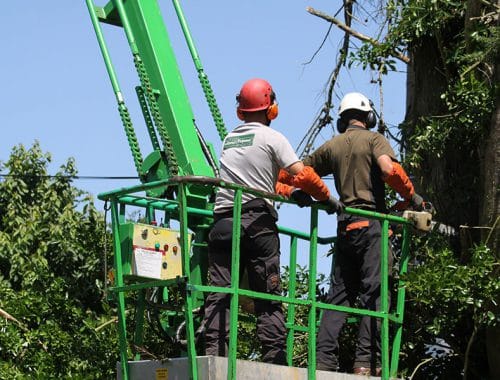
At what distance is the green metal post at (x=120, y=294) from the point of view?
26.8 feet

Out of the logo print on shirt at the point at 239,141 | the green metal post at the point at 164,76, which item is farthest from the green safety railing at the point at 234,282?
the green metal post at the point at 164,76

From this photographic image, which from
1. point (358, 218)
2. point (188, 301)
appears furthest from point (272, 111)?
point (188, 301)

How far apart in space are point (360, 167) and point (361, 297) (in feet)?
3.10

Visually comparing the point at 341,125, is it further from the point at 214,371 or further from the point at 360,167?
the point at 214,371

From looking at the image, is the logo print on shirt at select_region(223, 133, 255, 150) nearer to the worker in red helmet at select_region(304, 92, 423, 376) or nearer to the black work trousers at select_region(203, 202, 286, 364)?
→ the black work trousers at select_region(203, 202, 286, 364)

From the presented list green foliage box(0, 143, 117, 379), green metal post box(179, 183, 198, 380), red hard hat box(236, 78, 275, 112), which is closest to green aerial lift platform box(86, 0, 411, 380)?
green metal post box(179, 183, 198, 380)

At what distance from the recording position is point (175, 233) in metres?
8.77

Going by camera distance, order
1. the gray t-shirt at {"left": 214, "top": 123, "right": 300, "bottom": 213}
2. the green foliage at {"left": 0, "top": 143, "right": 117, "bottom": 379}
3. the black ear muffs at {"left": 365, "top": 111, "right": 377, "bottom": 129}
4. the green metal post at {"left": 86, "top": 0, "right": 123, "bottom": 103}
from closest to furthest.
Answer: the gray t-shirt at {"left": 214, "top": 123, "right": 300, "bottom": 213}
the black ear muffs at {"left": 365, "top": 111, "right": 377, "bottom": 129}
the green metal post at {"left": 86, "top": 0, "right": 123, "bottom": 103}
the green foliage at {"left": 0, "top": 143, "right": 117, "bottom": 379}

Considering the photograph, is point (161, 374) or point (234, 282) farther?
point (161, 374)

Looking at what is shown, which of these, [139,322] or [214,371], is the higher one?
[139,322]

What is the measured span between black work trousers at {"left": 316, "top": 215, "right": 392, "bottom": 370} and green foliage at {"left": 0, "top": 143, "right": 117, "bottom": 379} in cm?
354

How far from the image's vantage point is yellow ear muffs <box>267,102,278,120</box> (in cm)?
841

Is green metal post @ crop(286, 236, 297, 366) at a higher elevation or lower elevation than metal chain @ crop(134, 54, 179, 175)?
lower

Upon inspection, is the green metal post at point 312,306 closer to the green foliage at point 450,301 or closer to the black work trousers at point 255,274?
the black work trousers at point 255,274
